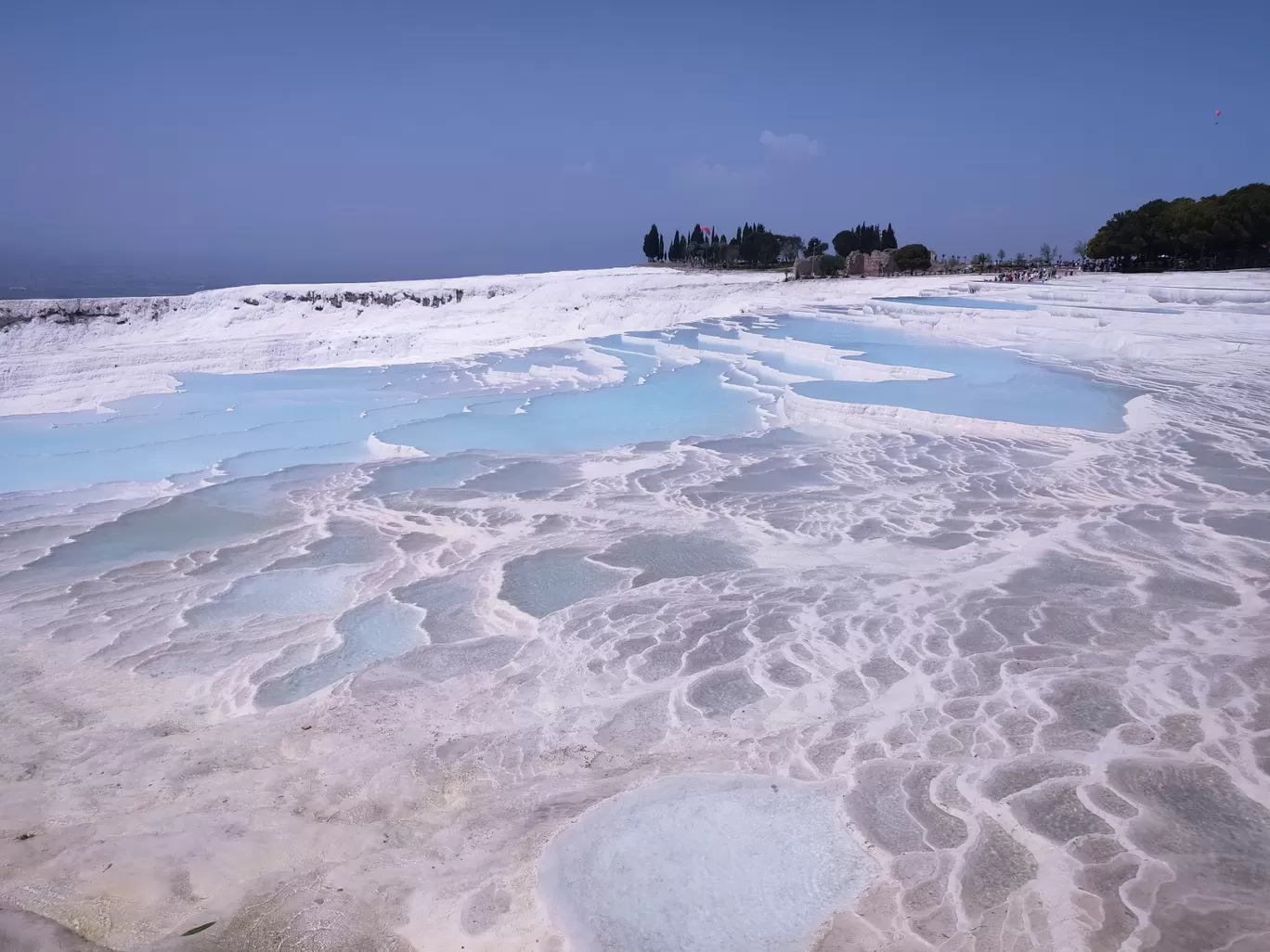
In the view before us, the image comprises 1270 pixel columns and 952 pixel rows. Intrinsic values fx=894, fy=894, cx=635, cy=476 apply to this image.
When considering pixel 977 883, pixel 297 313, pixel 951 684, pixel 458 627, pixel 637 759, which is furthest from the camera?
pixel 297 313

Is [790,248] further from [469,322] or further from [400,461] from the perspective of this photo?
[400,461]

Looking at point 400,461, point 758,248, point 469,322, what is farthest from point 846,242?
point 400,461

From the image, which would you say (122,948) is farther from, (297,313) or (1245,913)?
(297,313)

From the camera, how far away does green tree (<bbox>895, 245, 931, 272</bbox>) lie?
26.7 metres

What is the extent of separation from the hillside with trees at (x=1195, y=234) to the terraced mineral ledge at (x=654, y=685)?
16812mm

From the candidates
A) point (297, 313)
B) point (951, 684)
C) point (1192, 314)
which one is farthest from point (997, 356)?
point (297, 313)

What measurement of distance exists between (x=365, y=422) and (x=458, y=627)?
6.13 meters

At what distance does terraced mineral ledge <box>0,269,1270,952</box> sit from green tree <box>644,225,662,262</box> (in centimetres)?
3030

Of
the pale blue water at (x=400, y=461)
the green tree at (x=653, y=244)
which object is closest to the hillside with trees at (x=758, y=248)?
the green tree at (x=653, y=244)

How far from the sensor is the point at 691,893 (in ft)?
8.13

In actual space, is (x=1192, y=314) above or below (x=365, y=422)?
above

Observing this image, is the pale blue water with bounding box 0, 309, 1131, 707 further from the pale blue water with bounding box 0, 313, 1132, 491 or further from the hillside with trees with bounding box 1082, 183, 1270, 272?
the hillside with trees with bounding box 1082, 183, 1270, 272

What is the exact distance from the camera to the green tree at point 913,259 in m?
26.7

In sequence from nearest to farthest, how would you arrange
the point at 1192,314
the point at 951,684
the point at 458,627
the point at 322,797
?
the point at 322,797
the point at 951,684
the point at 458,627
the point at 1192,314
